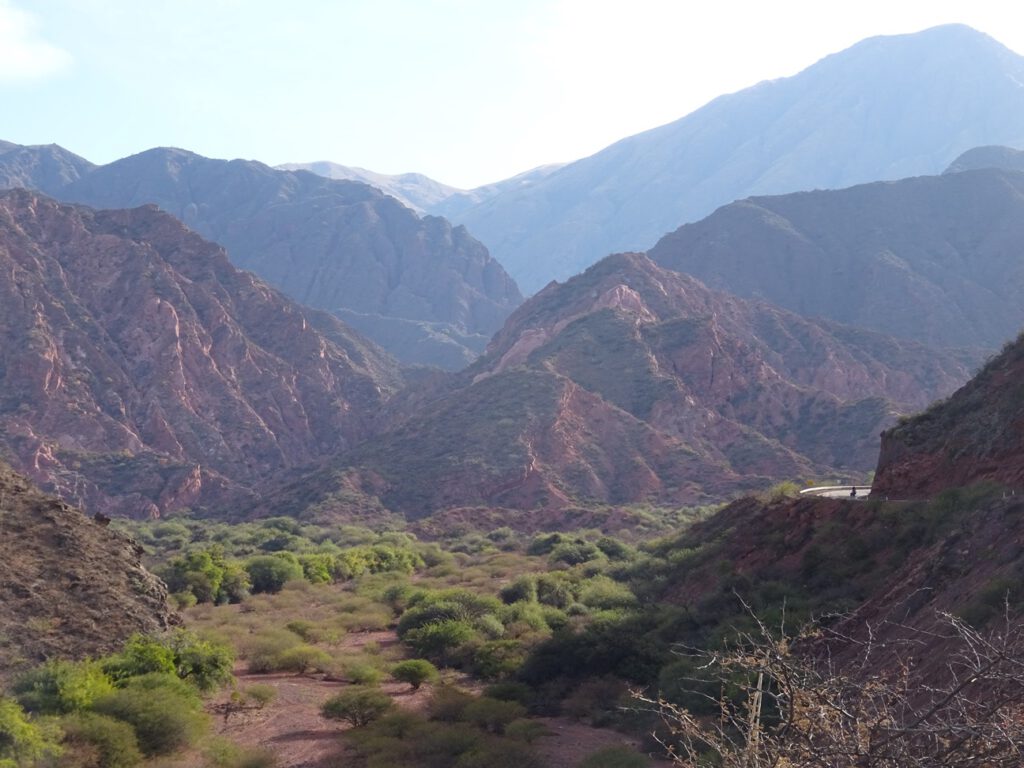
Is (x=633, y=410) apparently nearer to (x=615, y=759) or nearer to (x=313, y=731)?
(x=313, y=731)

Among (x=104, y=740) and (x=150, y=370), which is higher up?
(x=150, y=370)

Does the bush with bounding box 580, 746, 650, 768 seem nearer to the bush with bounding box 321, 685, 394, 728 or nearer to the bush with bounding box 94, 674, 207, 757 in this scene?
the bush with bounding box 321, 685, 394, 728

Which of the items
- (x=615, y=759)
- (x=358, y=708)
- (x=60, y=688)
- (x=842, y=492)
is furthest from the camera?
(x=842, y=492)

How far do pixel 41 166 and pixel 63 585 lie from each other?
598ft

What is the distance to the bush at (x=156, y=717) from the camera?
1405cm

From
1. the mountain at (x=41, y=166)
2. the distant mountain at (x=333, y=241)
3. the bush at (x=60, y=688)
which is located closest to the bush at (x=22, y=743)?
the bush at (x=60, y=688)

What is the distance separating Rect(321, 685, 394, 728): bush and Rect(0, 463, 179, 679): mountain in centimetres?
454

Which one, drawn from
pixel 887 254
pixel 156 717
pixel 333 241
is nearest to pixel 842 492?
pixel 156 717

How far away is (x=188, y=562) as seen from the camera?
3200cm

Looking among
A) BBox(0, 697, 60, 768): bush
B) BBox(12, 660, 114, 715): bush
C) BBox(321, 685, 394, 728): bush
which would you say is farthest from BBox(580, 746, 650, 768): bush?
BBox(12, 660, 114, 715): bush

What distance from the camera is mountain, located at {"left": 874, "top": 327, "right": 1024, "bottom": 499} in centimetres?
2169

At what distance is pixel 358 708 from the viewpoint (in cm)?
1664

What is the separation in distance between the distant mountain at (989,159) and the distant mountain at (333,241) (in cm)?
7459

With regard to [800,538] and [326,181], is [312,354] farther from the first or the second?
[326,181]
